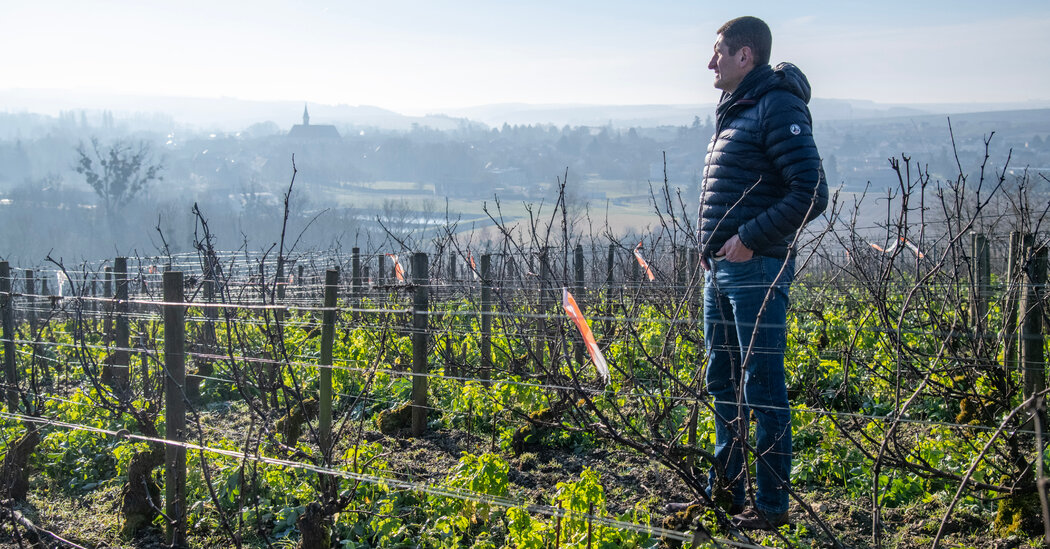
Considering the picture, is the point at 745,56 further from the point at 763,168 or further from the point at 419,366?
the point at 419,366

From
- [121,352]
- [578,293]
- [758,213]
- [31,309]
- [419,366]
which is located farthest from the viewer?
[578,293]

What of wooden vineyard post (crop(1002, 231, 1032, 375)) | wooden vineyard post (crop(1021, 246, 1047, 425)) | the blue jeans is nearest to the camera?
the blue jeans

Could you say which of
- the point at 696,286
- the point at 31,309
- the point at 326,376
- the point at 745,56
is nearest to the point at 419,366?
the point at 326,376

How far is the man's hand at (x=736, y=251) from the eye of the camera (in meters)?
2.59

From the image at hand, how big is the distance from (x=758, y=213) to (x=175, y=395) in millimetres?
2431

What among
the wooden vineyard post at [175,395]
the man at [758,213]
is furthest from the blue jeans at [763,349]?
the wooden vineyard post at [175,395]

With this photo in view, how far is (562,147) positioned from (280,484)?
111m

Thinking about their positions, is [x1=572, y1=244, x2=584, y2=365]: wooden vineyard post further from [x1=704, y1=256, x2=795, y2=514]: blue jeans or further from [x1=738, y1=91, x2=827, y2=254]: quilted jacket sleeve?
[x1=738, y1=91, x2=827, y2=254]: quilted jacket sleeve

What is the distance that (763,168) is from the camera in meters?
2.63

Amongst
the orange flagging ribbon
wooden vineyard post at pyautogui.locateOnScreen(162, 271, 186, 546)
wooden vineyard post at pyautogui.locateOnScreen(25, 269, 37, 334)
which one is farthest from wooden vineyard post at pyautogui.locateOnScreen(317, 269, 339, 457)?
wooden vineyard post at pyautogui.locateOnScreen(25, 269, 37, 334)

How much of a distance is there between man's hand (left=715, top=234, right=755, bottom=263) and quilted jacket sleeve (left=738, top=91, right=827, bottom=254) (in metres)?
0.02

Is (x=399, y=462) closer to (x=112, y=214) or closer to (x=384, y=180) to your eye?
(x=112, y=214)

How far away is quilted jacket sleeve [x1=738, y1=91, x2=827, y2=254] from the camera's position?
2.48 metres

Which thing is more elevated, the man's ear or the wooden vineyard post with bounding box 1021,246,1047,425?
the man's ear
